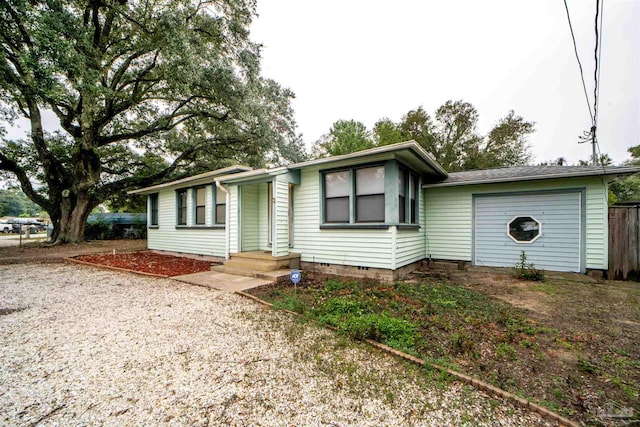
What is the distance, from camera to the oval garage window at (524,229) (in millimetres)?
6402

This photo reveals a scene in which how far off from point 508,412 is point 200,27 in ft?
46.2

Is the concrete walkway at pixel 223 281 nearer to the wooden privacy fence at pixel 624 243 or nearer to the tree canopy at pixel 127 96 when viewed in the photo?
the tree canopy at pixel 127 96

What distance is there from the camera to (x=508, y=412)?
1.85 meters

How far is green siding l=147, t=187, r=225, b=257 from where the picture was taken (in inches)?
337

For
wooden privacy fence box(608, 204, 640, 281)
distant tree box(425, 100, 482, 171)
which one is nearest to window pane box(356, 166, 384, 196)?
wooden privacy fence box(608, 204, 640, 281)

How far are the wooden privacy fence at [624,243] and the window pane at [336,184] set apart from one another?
236 inches

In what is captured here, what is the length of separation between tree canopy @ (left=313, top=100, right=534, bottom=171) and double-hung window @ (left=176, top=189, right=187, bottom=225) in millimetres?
16357

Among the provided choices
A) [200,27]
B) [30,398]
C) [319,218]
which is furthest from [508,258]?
[200,27]

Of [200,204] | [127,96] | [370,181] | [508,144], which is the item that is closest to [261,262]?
[370,181]

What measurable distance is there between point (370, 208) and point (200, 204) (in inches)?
248

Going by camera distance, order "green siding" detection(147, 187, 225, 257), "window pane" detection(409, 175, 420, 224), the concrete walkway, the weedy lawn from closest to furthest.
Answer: the weedy lawn < the concrete walkway < "window pane" detection(409, 175, 420, 224) < "green siding" detection(147, 187, 225, 257)

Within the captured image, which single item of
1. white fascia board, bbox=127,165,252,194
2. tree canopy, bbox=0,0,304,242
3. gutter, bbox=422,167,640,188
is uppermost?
tree canopy, bbox=0,0,304,242

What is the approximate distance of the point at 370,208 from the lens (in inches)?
234

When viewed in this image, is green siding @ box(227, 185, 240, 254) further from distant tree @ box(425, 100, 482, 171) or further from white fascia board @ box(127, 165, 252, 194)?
distant tree @ box(425, 100, 482, 171)
